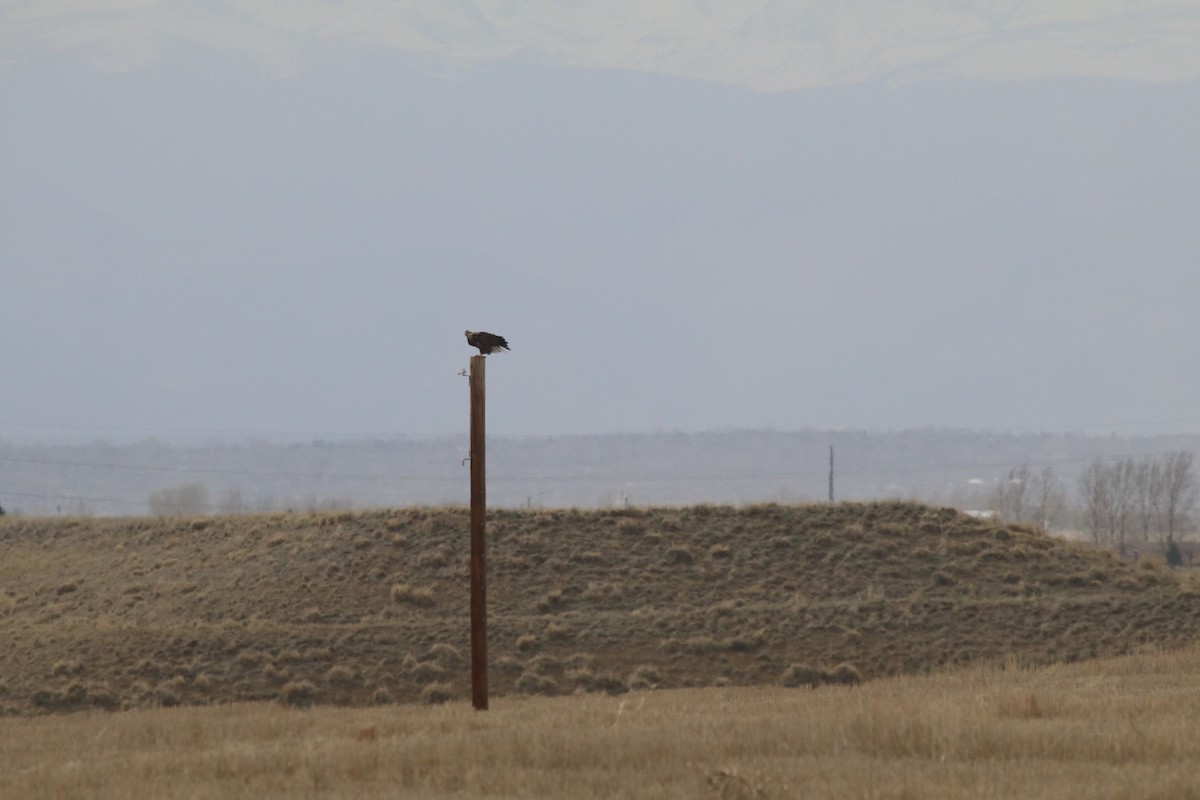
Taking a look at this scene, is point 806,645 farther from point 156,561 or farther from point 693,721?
point 156,561

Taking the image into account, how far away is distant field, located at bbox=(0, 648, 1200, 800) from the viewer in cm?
1178

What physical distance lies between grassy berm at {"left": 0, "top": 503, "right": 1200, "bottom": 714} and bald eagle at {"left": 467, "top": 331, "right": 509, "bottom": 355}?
418 inches

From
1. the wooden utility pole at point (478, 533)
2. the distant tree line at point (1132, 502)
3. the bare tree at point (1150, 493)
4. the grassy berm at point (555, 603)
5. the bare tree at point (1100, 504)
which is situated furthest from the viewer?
the bare tree at point (1100, 504)

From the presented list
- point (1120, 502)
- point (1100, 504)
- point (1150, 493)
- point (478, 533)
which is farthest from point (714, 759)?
point (1120, 502)

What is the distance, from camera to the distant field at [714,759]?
38.7 feet

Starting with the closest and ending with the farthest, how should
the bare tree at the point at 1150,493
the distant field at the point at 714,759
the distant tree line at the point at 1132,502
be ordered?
1. the distant field at the point at 714,759
2. the distant tree line at the point at 1132,502
3. the bare tree at the point at 1150,493

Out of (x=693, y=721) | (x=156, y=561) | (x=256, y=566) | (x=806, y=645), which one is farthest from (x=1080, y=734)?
(x=156, y=561)

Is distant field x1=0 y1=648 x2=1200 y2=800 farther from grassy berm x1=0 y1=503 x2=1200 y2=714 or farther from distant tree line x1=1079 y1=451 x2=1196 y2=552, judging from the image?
distant tree line x1=1079 y1=451 x2=1196 y2=552

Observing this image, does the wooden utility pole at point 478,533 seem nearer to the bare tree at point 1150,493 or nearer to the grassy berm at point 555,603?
the grassy berm at point 555,603

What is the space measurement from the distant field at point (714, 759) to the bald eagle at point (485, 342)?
666 cm

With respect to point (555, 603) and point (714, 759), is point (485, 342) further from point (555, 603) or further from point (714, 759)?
point (555, 603)

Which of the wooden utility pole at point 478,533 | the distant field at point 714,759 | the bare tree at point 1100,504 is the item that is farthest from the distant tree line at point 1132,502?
the distant field at point 714,759

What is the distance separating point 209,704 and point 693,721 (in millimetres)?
16431

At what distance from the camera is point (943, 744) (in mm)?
13344
